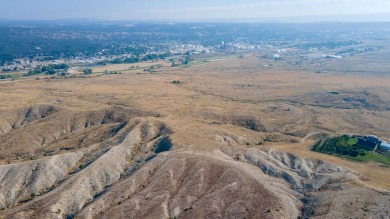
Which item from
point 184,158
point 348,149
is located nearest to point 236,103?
point 348,149

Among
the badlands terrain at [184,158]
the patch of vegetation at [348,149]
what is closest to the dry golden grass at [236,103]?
the badlands terrain at [184,158]

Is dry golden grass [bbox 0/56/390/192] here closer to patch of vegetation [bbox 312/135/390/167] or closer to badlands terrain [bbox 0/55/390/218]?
badlands terrain [bbox 0/55/390/218]

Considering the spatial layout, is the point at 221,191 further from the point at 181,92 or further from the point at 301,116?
the point at 181,92

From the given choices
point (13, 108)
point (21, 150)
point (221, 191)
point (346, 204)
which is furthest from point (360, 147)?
point (13, 108)

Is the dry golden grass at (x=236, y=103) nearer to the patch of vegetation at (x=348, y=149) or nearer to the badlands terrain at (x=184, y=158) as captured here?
the badlands terrain at (x=184, y=158)

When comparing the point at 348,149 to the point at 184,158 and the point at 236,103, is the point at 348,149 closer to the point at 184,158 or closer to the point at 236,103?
the point at 184,158

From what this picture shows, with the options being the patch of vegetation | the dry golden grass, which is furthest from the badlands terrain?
the patch of vegetation

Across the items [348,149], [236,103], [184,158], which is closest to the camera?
[184,158]
